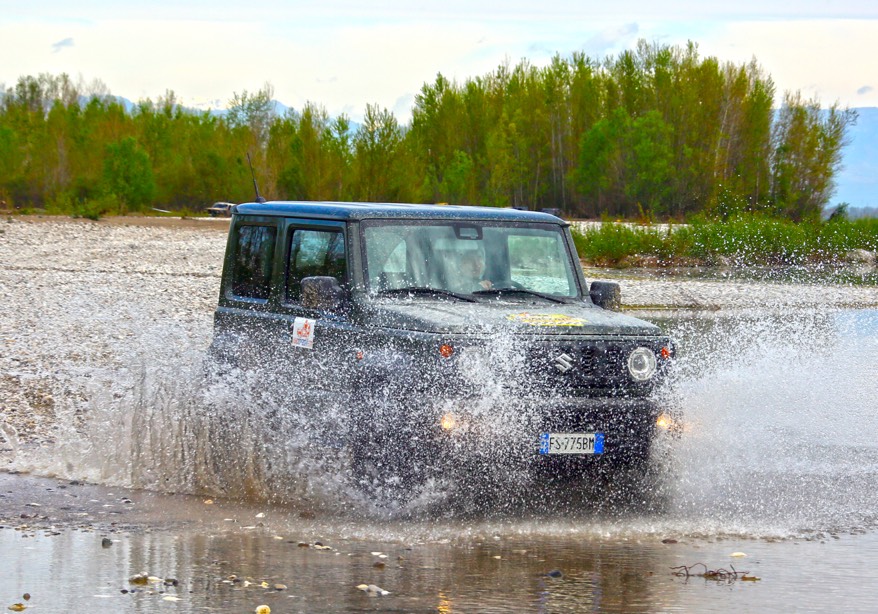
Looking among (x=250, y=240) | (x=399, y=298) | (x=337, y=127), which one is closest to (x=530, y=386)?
(x=399, y=298)

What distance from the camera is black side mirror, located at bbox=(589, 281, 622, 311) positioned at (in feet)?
29.1

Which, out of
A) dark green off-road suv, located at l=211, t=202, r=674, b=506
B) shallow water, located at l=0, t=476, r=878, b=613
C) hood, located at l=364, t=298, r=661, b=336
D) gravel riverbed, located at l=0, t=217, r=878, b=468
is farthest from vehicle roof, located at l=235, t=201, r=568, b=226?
gravel riverbed, located at l=0, t=217, r=878, b=468

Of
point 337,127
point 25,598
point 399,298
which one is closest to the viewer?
point 25,598

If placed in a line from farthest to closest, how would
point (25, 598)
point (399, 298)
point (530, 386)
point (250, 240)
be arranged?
point (250, 240) < point (399, 298) < point (530, 386) < point (25, 598)

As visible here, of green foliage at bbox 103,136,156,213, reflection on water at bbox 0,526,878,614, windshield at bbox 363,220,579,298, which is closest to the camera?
reflection on water at bbox 0,526,878,614

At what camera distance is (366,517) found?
7.42 meters

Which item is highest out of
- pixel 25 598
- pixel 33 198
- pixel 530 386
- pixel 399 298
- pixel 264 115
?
pixel 264 115

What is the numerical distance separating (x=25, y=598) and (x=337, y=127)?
5608cm

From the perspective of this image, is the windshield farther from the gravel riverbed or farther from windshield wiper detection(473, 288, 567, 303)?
the gravel riverbed

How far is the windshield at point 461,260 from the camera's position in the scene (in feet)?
26.7

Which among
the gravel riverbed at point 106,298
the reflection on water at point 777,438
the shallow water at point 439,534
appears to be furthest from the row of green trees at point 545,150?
the shallow water at point 439,534

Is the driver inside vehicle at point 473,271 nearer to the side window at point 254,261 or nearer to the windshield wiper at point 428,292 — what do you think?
the windshield wiper at point 428,292

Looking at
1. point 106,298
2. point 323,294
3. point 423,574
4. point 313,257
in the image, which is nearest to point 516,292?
point 323,294

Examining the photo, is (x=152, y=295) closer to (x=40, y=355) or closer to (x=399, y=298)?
(x=40, y=355)
